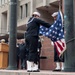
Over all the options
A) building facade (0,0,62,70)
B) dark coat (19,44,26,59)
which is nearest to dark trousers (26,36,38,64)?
dark coat (19,44,26,59)

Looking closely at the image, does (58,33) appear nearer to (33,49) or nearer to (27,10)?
(33,49)

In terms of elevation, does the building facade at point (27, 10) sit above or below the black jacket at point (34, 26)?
above

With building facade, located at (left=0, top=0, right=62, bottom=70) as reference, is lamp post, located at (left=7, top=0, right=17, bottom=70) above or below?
below

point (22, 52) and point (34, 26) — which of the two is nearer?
point (34, 26)

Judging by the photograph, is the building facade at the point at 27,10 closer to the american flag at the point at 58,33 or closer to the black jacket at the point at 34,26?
the black jacket at the point at 34,26

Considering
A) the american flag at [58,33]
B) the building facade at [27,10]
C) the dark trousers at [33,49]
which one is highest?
the building facade at [27,10]

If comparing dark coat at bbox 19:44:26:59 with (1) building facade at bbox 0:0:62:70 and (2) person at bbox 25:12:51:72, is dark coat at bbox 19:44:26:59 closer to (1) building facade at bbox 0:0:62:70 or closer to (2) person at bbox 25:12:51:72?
(2) person at bbox 25:12:51:72

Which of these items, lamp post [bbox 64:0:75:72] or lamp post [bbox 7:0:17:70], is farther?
lamp post [bbox 7:0:17:70]

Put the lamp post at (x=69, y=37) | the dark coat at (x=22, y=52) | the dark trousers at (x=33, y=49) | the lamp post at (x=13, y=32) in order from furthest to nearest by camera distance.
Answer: the dark coat at (x=22, y=52) < the lamp post at (x=13, y=32) < the dark trousers at (x=33, y=49) < the lamp post at (x=69, y=37)

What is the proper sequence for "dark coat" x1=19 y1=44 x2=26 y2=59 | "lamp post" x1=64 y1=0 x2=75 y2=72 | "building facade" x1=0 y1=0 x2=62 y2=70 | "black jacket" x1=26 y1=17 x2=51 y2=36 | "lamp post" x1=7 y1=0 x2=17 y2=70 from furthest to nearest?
"building facade" x1=0 y1=0 x2=62 y2=70 < "dark coat" x1=19 y1=44 x2=26 y2=59 < "lamp post" x1=7 y1=0 x2=17 y2=70 < "black jacket" x1=26 y1=17 x2=51 y2=36 < "lamp post" x1=64 y1=0 x2=75 y2=72

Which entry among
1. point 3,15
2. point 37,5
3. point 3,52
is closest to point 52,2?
point 37,5

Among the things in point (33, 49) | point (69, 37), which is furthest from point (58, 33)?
point (33, 49)

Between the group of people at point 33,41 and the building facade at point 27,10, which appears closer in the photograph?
the group of people at point 33,41

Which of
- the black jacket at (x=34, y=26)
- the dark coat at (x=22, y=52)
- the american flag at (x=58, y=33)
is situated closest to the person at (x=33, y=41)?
the black jacket at (x=34, y=26)
